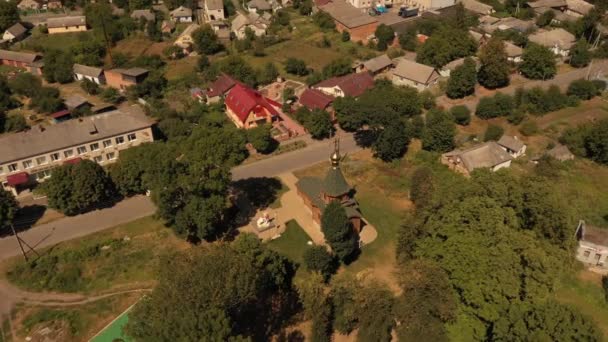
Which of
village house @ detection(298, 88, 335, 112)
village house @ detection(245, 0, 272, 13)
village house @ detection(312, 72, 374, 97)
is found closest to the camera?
village house @ detection(298, 88, 335, 112)

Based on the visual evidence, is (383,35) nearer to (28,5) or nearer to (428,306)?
(428,306)

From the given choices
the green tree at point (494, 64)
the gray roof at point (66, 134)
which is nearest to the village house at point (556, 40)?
the green tree at point (494, 64)

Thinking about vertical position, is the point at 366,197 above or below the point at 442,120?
below

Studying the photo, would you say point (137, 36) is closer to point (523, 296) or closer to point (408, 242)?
point (408, 242)

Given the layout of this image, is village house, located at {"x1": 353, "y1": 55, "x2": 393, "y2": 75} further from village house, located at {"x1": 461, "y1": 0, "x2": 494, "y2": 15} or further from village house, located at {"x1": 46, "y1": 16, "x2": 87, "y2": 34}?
village house, located at {"x1": 46, "y1": 16, "x2": 87, "y2": 34}

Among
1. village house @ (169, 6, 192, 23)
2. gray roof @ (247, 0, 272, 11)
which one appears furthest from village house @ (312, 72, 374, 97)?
village house @ (169, 6, 192, 23)

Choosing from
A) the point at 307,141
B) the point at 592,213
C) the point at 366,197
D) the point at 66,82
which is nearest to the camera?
the point at 592,213

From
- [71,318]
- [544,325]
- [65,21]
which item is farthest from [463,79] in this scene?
[65,21]

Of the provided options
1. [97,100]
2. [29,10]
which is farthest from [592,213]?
[29,10]
